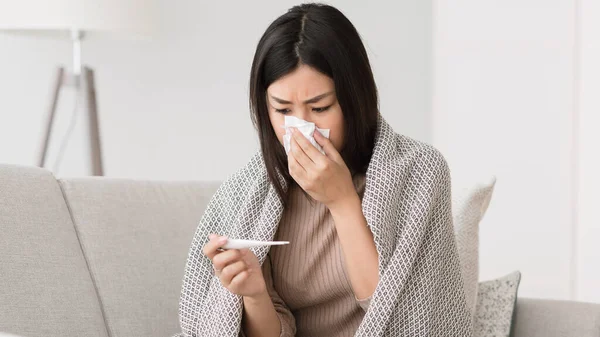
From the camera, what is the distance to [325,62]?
155 centimetres

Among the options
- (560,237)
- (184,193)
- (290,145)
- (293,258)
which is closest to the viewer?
(290,145)

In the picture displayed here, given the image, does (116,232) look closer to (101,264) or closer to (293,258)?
A: (101,264)

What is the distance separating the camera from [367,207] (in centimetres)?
158

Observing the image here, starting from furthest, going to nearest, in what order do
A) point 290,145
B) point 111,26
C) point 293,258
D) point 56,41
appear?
point 56,41, point 111,26, point 293,258, point 290,145

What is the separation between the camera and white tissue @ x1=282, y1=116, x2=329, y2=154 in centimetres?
154

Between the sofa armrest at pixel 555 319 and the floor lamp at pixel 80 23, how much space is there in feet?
4.90

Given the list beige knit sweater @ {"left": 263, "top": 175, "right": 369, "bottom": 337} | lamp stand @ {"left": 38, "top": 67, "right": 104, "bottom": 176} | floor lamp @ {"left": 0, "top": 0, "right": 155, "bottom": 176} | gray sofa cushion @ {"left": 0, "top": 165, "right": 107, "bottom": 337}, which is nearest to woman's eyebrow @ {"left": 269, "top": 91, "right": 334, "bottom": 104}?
beige knit sweater @ {"left": 263, "top": 175, "right": 369, "bottom": 337}

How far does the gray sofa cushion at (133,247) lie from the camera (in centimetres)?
185

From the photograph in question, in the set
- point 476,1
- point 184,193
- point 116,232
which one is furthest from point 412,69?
point 116,232

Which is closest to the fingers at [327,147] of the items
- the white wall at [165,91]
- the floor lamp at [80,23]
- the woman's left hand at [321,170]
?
the woman's left hand at [321,170]

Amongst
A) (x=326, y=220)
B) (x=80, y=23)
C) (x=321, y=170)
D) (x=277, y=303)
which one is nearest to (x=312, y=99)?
(x=321, y=170)

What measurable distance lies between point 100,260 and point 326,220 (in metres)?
0.49

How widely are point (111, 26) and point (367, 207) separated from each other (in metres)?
1.51

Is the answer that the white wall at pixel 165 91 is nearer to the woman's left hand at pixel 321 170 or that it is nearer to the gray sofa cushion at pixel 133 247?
the gray sofa cushion at pixel 133 247
